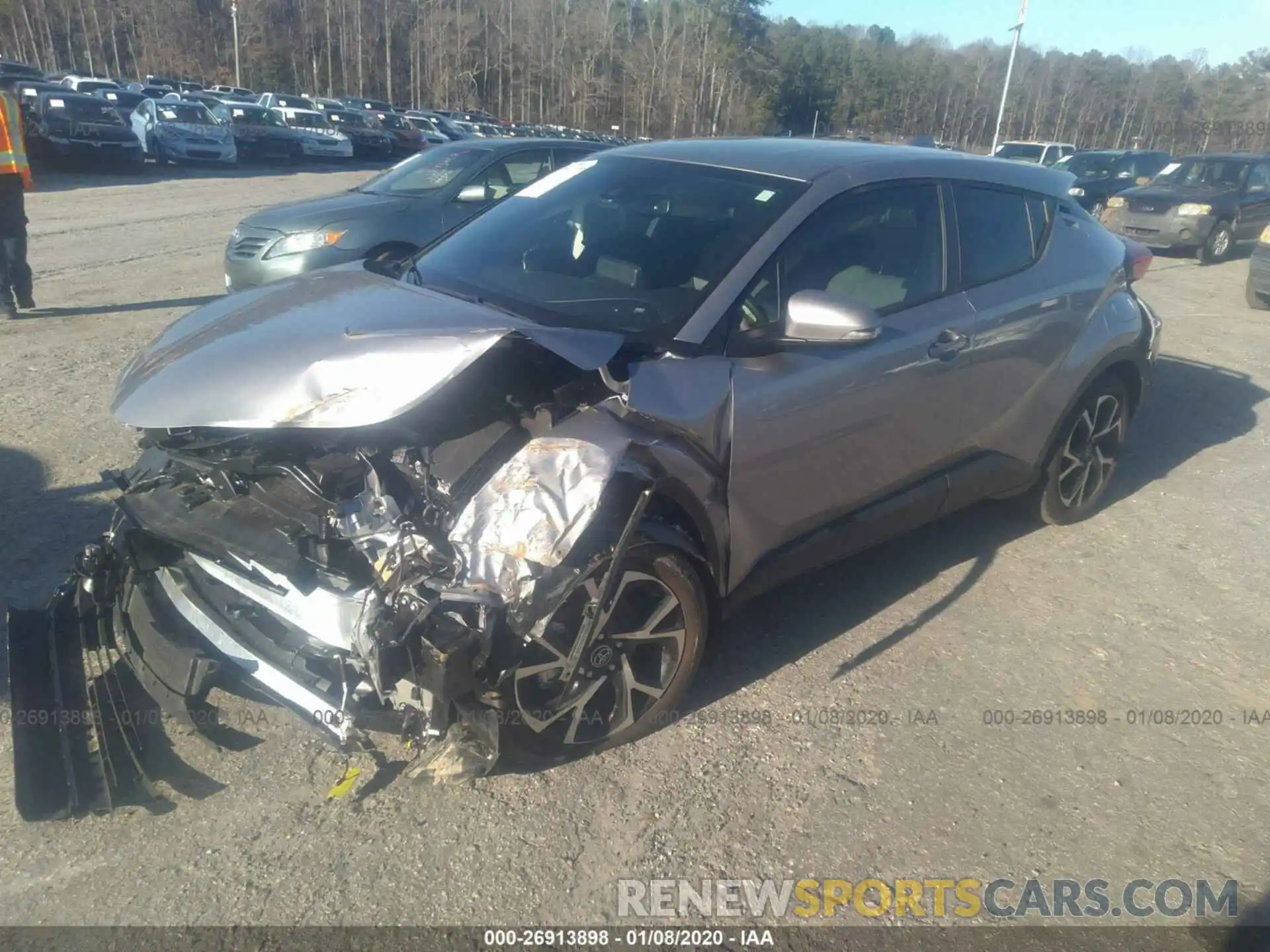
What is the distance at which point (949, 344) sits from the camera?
3.83 meters

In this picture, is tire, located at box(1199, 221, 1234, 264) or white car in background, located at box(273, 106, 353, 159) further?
white car in background, located at box(273, 106, 353, 159)

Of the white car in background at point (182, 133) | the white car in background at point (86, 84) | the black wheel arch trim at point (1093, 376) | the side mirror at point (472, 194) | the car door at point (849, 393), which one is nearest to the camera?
the car door at point (849, 393)

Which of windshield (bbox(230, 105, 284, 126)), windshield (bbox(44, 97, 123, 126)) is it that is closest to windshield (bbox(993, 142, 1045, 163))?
windshield (bbox(230, 105, 284, 126))

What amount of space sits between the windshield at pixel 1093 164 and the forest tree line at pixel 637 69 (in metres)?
30.8

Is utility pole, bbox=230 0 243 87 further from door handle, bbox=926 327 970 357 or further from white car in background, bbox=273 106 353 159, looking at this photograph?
door handle, bbox=926 327 970 357

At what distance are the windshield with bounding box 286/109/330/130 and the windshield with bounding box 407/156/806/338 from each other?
30.6 metres

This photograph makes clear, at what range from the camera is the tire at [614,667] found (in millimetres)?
2830

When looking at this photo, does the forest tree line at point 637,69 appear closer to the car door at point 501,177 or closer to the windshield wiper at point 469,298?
the car door at point 501,177

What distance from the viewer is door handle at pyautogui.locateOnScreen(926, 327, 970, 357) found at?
3785 mm

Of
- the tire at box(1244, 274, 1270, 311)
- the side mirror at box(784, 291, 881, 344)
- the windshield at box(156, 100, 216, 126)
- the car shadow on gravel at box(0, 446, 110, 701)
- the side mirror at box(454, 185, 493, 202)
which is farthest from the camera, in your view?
the windshield at box(156, 100, 216, 126)

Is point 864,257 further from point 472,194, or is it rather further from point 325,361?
point 472,194

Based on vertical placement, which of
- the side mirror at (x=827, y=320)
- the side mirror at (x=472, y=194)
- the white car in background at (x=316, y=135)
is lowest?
the white car in background at (x=316, y=135)

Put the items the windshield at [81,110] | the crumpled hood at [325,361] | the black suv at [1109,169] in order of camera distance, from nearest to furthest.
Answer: the crumpled hood at [325,361] < the black suv at [1109,169] < the windshield at [81,110]

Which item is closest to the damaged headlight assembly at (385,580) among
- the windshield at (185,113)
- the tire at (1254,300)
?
the tire at (1254,300)
